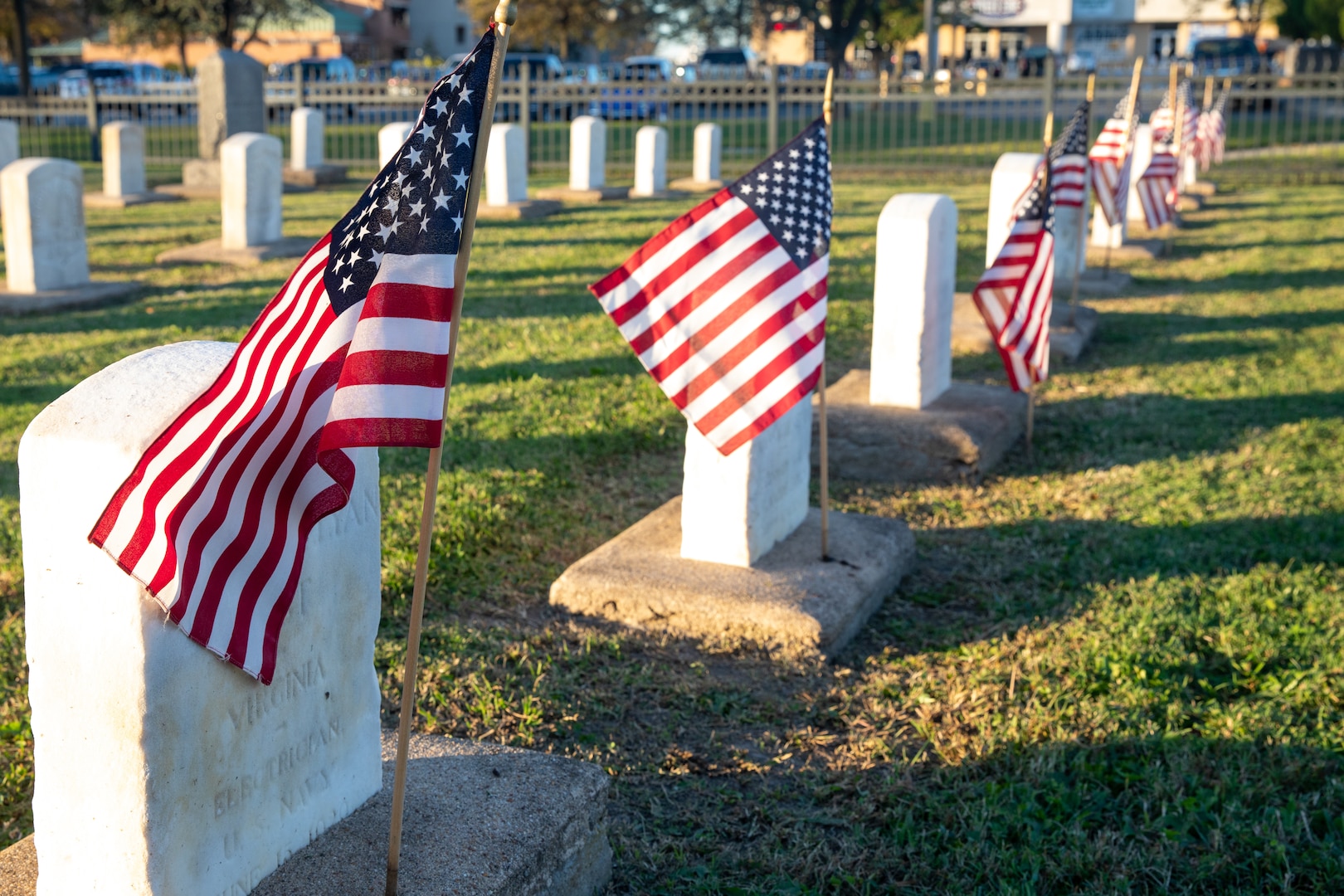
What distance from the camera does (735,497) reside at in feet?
15.8

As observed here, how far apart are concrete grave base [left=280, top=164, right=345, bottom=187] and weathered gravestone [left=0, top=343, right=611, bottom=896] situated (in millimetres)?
18138

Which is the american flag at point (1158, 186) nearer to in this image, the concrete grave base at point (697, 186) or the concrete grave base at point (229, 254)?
the concrete grave base at point (697, 186)

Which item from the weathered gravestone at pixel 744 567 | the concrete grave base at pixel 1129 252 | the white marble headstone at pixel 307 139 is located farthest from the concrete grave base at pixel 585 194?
the weathered gravestone at pixel 744 567

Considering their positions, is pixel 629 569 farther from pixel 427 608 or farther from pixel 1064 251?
pixel 1064 251

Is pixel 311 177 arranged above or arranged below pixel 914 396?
above

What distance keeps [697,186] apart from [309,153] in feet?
20.0

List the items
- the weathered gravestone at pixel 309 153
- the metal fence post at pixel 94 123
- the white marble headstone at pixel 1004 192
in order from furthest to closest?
1. the metal fence post at pixel 94 123
2. the weathered gravestone at pixel 309 153
3. the white marble headstone at pixel 1004 192

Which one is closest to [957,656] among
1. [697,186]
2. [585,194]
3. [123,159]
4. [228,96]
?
[585,194]

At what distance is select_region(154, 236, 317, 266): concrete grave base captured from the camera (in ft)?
40.8

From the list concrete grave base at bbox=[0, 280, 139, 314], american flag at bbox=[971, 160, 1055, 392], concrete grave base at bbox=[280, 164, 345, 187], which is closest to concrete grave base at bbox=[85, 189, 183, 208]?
concrete grave base at bbox=[280, 164, 345, 187]

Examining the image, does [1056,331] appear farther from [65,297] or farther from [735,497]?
[65,297]

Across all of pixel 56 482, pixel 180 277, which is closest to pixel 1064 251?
pixel 180 277

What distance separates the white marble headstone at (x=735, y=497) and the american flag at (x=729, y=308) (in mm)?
427

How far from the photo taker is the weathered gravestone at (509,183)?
52.6 feet
